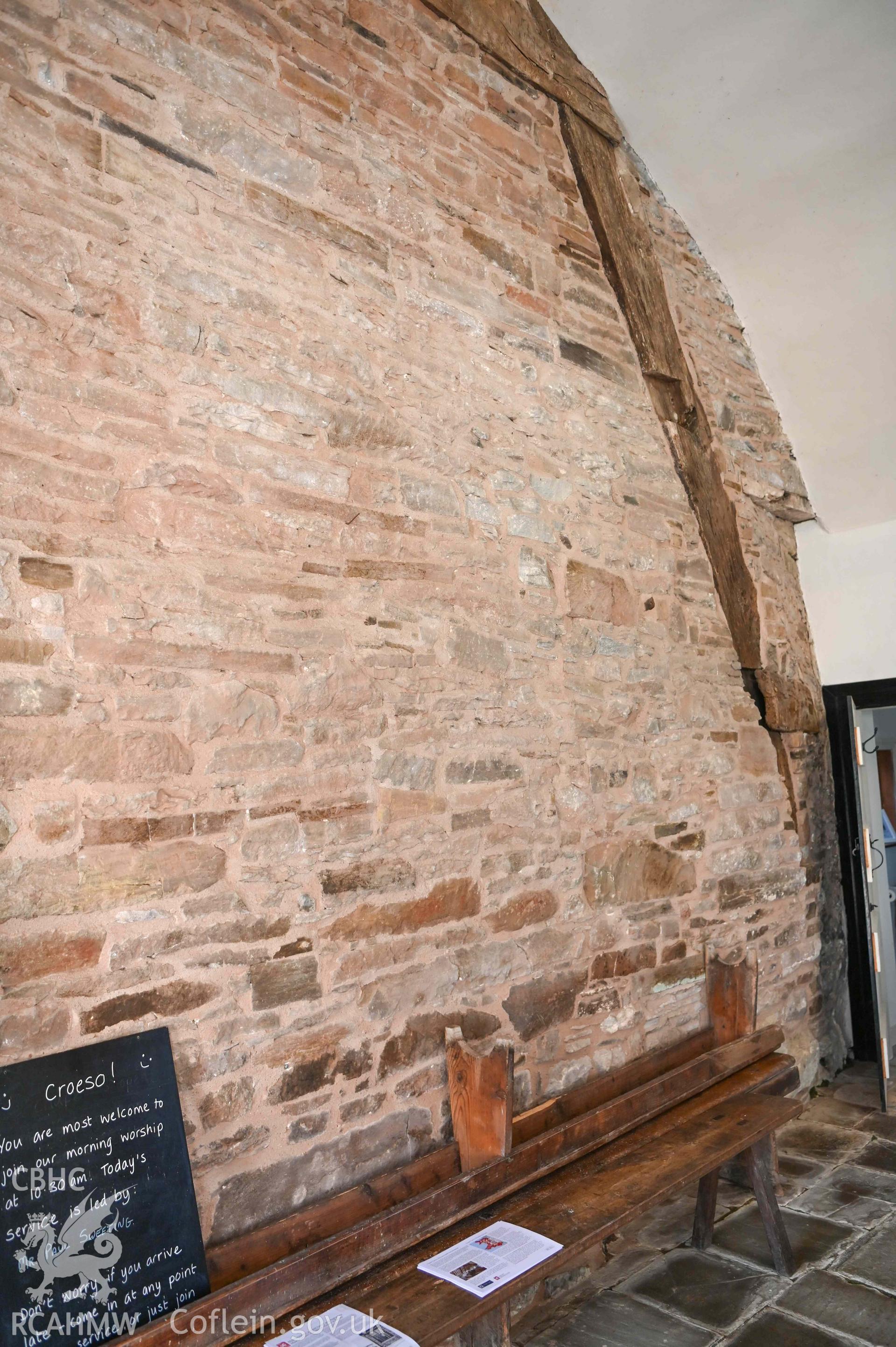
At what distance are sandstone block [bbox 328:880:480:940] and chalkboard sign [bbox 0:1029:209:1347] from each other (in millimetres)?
548

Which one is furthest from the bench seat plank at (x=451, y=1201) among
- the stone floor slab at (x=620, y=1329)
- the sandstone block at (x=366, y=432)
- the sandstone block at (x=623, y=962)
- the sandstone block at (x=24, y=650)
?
the sandstone block at (x=366, y=432)

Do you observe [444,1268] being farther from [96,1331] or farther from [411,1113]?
[96,1331]

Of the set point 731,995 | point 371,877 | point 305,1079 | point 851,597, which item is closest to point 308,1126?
point 305,1079

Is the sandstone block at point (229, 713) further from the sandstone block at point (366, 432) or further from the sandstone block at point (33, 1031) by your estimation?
the sandstone block at point (366, 432)

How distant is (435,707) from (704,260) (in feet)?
8.85

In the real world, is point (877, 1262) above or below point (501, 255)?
below

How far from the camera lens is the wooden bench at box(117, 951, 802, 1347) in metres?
1.94

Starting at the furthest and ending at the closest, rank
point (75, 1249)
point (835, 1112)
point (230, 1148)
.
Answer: point (835, 1112) → point (230, 1148) → point (75, 1249)

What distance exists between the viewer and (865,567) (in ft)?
14.9

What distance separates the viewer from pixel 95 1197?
1.79 metres

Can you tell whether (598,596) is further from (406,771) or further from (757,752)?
(757,752)

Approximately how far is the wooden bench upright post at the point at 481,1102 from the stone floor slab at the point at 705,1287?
26.3 inches

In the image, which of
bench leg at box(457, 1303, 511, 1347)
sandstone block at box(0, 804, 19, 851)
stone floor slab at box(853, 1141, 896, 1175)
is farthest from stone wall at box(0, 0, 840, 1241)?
stone floor slab at box(853, 1141, 896, 1175)

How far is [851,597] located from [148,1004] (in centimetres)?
388
